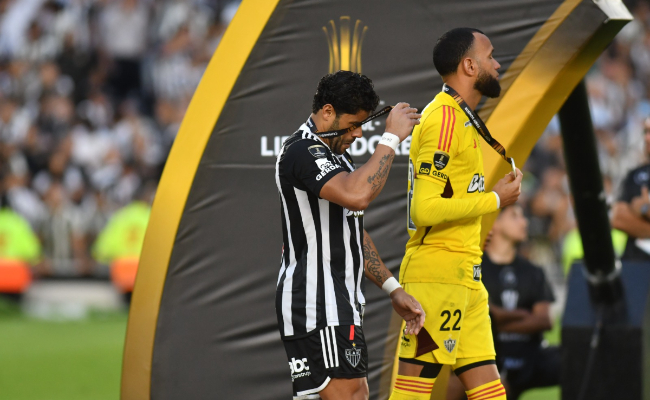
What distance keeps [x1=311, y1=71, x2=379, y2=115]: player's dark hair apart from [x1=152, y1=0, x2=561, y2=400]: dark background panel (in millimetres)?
1473

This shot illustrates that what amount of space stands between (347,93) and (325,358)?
1.16m

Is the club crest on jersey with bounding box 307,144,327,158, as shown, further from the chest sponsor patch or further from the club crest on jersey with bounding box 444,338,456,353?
the club crest on jersey with bounding box 444,338,456,353

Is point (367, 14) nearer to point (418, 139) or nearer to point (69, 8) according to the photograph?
point (418, 139)

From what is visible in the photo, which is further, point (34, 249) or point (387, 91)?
point (34, 249)

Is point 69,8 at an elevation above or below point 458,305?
above

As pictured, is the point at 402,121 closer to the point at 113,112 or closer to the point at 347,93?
the point at 347,93

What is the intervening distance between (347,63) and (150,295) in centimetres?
186

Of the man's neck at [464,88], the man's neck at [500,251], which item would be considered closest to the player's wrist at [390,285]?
the man's neck at [464,88]

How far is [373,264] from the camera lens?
14.7ft

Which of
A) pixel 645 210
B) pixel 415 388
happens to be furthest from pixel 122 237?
pixel 415 388

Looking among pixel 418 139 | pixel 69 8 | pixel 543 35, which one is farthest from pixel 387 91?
pixel 69 8

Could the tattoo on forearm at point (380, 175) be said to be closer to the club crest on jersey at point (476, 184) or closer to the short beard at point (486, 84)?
the club crest on jersey at point (476, 184)

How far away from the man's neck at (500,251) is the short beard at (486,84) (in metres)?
3.31

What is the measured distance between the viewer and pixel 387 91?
18.6 ft
